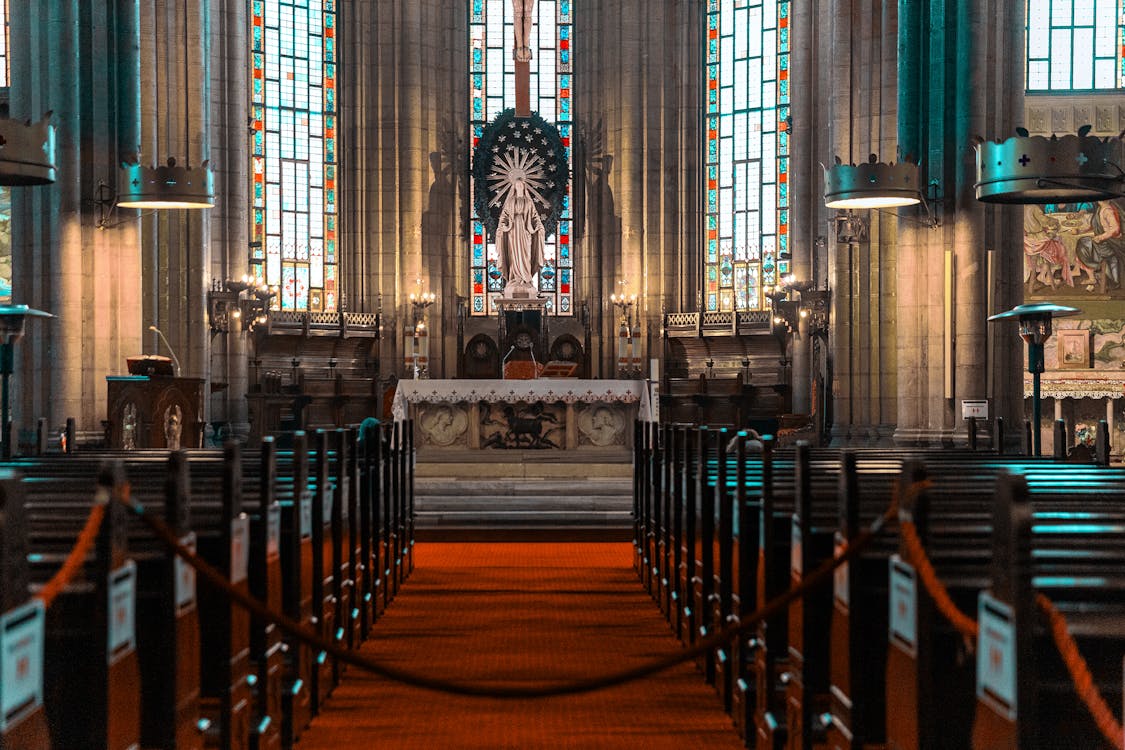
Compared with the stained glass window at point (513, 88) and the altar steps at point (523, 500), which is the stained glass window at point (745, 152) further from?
the altar steps at point (523, 500)

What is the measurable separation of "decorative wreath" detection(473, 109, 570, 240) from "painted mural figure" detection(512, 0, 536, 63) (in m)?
2.67

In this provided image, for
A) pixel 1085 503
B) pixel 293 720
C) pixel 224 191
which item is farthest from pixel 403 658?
pixel 224 191

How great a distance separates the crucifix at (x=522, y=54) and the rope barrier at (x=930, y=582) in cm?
2085

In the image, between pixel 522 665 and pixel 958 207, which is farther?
pixel 958 207

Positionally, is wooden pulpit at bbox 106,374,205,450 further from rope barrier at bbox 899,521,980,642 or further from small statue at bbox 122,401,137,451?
rope barrier at bbox 899,521,980,642

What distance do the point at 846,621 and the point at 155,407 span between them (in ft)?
39.3

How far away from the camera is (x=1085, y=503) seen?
7359 mm

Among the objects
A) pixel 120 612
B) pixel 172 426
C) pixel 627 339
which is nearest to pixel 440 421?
pixel 172 426

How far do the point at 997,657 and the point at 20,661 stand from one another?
2162 mm

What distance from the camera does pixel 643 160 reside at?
88.9 ft

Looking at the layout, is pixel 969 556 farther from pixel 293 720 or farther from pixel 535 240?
pixel 535 240

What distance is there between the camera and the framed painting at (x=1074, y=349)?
83.6 ft

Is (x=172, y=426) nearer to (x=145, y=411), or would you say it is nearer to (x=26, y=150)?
(x=145, y=411)

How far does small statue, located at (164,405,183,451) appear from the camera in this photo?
52.4 feet
